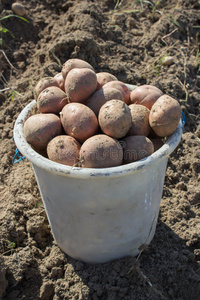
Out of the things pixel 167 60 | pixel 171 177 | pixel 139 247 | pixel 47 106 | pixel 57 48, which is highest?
pixel 47 106

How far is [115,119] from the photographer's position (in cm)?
147

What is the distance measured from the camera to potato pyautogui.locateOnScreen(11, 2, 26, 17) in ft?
12.1

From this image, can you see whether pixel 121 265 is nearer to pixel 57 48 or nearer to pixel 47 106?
pixel 47 106

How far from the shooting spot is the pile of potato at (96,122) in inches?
57.7

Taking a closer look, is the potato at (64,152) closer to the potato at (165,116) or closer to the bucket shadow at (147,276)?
the potato at (165,116)

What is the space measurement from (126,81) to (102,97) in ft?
4.59

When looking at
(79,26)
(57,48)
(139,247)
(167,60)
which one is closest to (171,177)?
(139,247)

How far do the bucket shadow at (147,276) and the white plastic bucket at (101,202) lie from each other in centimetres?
6

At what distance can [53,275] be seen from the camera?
1826mm

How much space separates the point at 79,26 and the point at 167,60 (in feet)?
3.28

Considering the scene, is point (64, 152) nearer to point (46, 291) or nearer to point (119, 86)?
point (119, 86)

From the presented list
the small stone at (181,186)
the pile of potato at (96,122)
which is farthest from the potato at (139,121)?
the small stone at (181,186)

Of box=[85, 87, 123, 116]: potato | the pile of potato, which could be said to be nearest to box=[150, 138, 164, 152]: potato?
the pile of potato

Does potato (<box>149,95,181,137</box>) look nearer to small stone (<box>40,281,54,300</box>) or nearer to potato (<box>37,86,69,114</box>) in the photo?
potato (<box>37,86,69,114</box>)
